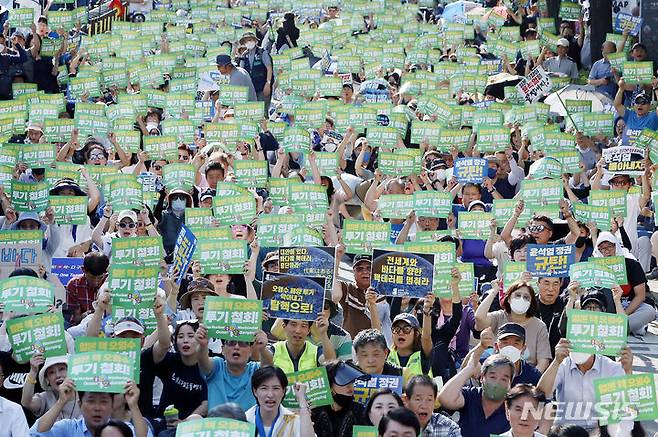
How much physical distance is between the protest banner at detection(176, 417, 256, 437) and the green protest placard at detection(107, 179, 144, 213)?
18.8 feet

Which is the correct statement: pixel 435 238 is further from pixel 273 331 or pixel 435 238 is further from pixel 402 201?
pixel 273 331

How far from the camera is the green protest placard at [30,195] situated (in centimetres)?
1351

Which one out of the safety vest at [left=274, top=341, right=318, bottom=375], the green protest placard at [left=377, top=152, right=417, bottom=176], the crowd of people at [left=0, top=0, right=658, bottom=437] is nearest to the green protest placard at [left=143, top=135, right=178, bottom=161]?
the crowd of people at [left=0, top=0, right=658, bottom=437]

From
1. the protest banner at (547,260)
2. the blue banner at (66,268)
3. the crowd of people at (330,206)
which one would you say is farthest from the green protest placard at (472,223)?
the blue banner at (66,268)

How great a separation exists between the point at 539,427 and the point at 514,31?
15983 mm

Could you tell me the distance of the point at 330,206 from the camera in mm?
15742

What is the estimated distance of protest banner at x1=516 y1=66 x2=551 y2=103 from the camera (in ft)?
65.6

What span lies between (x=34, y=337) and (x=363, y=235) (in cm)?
339

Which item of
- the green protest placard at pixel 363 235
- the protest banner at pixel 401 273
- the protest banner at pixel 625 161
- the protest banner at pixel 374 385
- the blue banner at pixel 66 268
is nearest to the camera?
the protest banner at pixel 374 385

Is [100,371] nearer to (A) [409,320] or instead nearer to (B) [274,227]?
(A) [409,320]

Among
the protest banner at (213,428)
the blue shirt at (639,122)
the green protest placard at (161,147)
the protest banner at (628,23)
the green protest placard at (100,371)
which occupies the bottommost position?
the protest banner at (213,428)

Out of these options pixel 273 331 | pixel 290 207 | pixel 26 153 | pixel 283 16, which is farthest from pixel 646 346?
pixel 283 16

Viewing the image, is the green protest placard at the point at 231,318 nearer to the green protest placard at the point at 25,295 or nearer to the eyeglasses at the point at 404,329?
the eyeglasses at the point at 404,329

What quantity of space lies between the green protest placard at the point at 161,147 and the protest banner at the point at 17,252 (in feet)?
13.5
